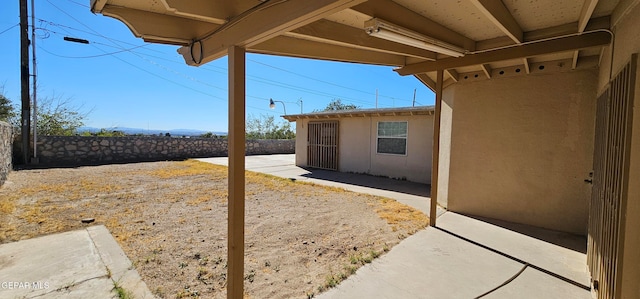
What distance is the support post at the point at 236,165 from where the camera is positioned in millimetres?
1868

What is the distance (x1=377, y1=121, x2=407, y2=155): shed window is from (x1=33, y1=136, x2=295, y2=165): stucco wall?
32.9 feet

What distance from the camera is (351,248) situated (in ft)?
10.8

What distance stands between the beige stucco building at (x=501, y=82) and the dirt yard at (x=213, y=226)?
0.86 m

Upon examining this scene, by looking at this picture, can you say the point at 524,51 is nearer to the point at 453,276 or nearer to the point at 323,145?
the point at 453,276

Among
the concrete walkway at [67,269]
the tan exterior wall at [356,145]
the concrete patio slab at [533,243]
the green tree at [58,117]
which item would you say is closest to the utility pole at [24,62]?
the green tree at [58,117]

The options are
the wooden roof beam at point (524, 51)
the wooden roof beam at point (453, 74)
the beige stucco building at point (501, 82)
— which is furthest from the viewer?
the wooden roof beam at point (453, 74)

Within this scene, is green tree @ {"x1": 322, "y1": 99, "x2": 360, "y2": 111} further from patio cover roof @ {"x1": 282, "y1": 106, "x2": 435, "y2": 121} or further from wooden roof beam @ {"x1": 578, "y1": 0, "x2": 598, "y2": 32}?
wooden roof beam @ {"x1": 578, "y1": 0, "x2": 598, "y2": 32}

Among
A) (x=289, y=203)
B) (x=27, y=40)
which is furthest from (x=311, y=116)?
(x=27, y=40)

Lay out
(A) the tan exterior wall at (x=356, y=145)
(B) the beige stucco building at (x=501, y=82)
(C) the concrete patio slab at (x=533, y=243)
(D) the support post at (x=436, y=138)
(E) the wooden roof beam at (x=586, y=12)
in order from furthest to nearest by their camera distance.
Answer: (A) the tan exterior wall at (x=356, y=145), (D) the support post at (x=436, y=138), (C) the concrete patio slab at (x=533, y=243), (E) the wooden roof beam at (x=586, y=12), (B) the beige stucco building at (x=501, y=82)

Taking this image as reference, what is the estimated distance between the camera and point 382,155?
889 cm

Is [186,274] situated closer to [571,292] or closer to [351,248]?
[351,248]

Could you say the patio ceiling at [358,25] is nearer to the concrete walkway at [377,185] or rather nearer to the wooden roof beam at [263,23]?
the wooden roof beam at [263,23]

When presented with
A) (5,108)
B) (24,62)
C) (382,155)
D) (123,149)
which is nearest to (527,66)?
(382,155)

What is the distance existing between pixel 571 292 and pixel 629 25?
88.1 inches
